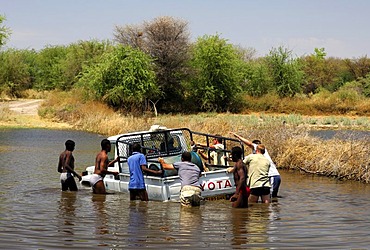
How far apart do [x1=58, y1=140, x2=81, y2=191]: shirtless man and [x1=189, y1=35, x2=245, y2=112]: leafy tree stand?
135 feet

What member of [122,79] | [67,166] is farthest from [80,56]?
[67,166]

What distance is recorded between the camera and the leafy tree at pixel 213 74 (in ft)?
192

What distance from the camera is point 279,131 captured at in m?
24.6

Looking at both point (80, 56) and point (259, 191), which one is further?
point (80, 56)

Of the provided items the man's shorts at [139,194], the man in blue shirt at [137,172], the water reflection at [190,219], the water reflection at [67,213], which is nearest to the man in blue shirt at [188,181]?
the water reflection at [190,219]

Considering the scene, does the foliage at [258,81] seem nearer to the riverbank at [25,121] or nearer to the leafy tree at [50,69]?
the riverbank at [25,121]

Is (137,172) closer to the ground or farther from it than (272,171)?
farther from it

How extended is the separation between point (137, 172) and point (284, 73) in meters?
50.8

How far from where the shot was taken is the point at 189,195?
14461 millimetres

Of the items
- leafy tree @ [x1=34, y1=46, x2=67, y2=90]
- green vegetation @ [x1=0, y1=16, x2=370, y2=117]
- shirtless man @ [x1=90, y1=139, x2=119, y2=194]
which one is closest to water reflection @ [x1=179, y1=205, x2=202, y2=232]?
shirtless man @ [x1=90, y1=139, x2=119, y2=194]

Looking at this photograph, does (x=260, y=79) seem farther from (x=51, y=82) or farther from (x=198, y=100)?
(x=51, y=82)

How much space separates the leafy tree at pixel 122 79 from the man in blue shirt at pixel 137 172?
35.4 metres

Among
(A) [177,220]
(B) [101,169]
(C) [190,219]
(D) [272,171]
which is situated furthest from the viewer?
(D) [272,171]

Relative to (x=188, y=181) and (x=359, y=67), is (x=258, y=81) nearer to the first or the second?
(x=359, y=67)
